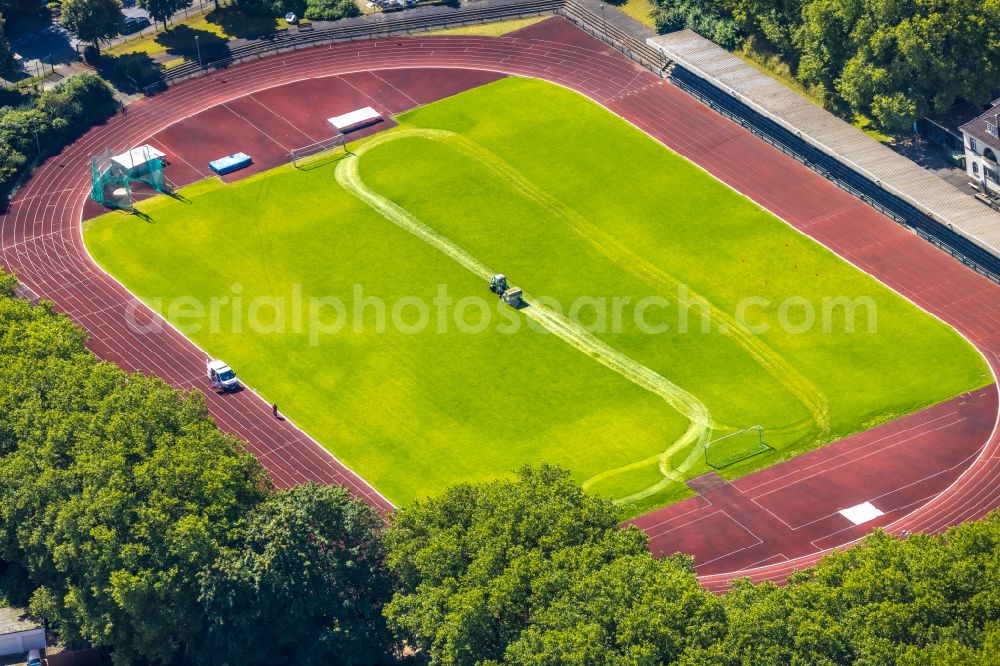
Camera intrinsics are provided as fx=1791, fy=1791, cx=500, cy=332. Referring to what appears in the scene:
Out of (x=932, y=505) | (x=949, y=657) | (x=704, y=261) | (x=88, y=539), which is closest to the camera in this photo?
(x=949, y=657)

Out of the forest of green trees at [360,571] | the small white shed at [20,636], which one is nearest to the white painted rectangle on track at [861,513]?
the forest of green trees at [360,571]

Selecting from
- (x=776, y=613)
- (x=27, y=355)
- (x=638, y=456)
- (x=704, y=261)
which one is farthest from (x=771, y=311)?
(x=27, y=355)

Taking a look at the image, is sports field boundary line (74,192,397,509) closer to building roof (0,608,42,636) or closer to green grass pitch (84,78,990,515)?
green grass pitch (84,78,990,515)

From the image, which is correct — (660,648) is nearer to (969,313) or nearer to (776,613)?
(776,613)

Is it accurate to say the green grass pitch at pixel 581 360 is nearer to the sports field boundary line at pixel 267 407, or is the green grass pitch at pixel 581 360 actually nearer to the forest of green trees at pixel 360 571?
the sports field boundary line at pixel 267 407

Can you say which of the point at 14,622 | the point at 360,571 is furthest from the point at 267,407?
the point at 14,622

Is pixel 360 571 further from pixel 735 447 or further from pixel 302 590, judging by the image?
pixel 735 447

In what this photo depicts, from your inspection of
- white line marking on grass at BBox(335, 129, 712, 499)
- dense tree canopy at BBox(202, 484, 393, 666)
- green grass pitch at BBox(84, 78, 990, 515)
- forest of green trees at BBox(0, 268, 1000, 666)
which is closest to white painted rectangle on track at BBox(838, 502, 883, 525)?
green grass pitch at BBox(84, 78, 990, 515)

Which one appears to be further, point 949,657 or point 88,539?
point 88,539
